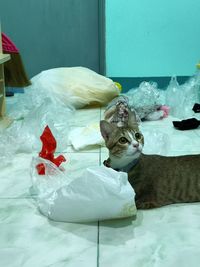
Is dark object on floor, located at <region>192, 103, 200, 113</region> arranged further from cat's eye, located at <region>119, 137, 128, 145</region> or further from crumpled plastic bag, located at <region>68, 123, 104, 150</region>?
cat's eye, located at <region>119, 137, 128, 145</region>

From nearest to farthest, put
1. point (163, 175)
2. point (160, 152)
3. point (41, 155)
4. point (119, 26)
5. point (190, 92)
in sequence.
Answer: point (163, 175) → point (41, 155) → point (160, 152) → point (190, 92) → point (119, 26)

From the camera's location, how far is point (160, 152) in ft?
4.95

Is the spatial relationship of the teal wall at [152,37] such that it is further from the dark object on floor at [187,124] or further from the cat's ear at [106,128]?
the cat's ear at [106,128]

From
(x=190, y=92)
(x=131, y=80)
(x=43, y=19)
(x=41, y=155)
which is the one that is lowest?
(x=131, y=80)

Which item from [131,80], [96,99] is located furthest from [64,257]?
[131,80]

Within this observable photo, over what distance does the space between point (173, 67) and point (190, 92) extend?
1.19 metres

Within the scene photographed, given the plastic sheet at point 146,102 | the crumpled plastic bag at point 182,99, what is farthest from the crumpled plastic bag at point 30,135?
the crumpled plastic bag at point 182,99

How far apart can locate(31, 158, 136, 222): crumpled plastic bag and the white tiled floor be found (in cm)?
4

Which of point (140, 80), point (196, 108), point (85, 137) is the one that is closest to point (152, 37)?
point (140, 80)

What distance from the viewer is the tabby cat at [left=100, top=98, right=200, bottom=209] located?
107 cm

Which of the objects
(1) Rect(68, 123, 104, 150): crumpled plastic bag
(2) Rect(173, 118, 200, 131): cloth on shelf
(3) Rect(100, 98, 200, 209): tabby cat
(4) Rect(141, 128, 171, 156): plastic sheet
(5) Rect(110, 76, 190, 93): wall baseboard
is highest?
(3) Rect(100, 98, 200, 209): tabby cat

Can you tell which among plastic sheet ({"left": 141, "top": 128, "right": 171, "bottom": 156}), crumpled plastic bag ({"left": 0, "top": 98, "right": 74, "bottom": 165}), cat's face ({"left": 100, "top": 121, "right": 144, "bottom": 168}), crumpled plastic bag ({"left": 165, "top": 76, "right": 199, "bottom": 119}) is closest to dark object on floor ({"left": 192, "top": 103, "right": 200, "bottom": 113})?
crumpled plastic bag ({"left": 165, "top": 76, "right": 199, "bottom": 119})

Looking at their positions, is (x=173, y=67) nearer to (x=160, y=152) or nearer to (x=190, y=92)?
(x=190, y=92)

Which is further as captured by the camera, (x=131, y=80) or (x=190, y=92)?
(x=131, y=80)
